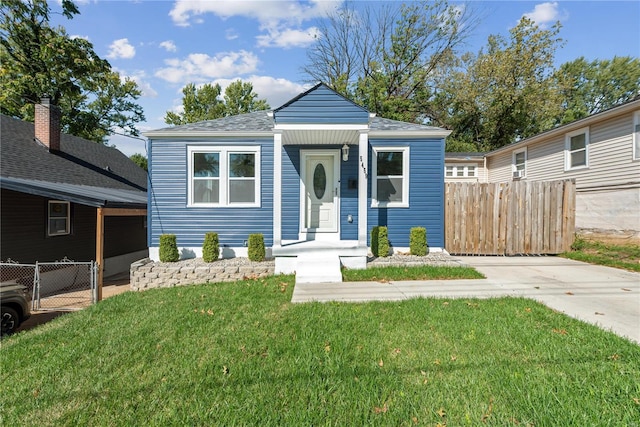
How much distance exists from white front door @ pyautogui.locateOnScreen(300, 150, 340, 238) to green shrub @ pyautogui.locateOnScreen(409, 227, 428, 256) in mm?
2029

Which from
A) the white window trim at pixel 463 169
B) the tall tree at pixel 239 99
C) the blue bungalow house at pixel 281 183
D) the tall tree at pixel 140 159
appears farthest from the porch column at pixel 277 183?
the tall tree at pixel 140 159

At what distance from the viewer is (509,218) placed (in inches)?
310

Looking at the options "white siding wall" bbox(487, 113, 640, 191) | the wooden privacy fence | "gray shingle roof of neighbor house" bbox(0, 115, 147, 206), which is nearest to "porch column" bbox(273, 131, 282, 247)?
"gray shingle roof of neighbor house" bbox(0, 115, 147, 206)

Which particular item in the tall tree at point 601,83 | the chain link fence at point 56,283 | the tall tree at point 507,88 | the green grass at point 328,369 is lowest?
the chain link fence at point 56,283

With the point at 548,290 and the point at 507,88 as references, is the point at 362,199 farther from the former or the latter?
the point at 507,88

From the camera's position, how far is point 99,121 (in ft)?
70.8

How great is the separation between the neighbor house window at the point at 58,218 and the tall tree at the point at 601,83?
3564cm

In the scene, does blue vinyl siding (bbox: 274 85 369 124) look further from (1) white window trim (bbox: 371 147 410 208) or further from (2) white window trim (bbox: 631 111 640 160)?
(2) white window trim (bbox: 631 111 640 160)

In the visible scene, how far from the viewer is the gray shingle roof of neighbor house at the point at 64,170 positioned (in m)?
6.27

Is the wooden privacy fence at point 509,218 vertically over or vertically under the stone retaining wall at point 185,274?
over

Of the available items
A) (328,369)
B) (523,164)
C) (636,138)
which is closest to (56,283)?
(328,369)

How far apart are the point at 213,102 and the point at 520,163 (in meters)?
24.8

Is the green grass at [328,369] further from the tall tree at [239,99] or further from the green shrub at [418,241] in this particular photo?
the tall tree at [239,99]

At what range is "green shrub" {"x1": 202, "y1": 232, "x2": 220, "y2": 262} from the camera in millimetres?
6867
